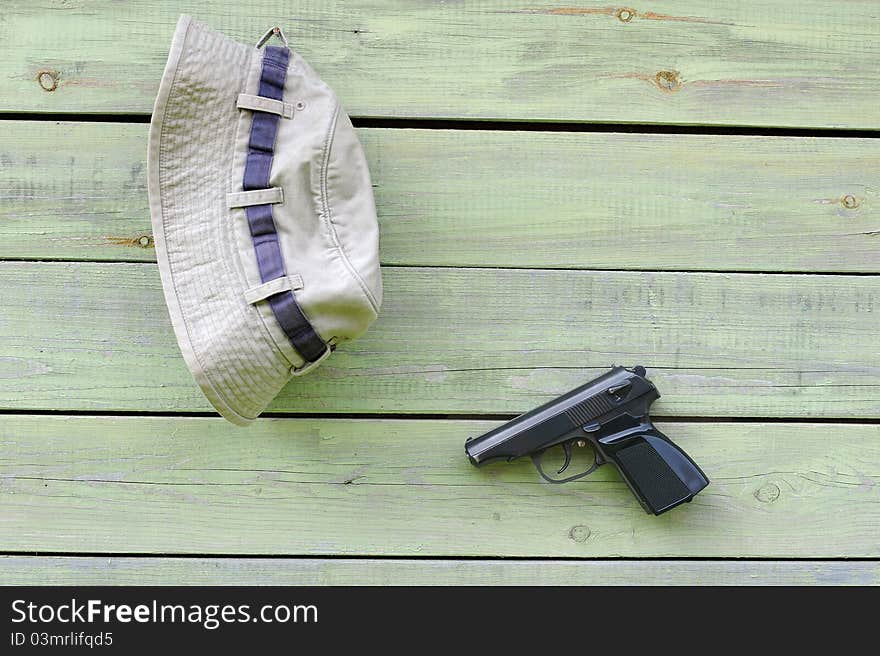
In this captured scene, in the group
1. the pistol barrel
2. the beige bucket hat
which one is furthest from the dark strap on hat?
the pistol barrel

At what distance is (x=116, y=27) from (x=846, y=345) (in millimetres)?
988

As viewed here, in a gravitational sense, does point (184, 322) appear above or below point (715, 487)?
above

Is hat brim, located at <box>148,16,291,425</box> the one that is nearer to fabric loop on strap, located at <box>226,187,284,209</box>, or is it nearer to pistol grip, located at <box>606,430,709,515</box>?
fabric loop on strap, located at <box>226,187,284,209</box>

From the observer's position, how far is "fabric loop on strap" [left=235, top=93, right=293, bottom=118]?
0.75 m

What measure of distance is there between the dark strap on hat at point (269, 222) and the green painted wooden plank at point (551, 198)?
0.13 m

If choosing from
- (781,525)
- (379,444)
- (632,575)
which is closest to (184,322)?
(379,444)

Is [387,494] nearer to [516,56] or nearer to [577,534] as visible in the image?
[577,534]

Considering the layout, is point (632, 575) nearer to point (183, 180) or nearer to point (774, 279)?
point (774, 279)

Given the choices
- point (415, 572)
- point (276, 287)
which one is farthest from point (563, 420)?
point (276, 287)

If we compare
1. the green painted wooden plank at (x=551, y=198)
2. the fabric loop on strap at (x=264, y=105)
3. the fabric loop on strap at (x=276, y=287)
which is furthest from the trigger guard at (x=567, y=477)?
the fabric loop on strap at (x=264, y=105)

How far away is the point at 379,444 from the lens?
0.86 meters

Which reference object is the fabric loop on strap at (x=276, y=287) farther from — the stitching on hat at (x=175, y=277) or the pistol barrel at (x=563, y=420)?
the pistol barrel at (x=563, y=420)

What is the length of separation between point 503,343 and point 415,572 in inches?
12.2

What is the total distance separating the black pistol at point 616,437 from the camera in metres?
0.83
